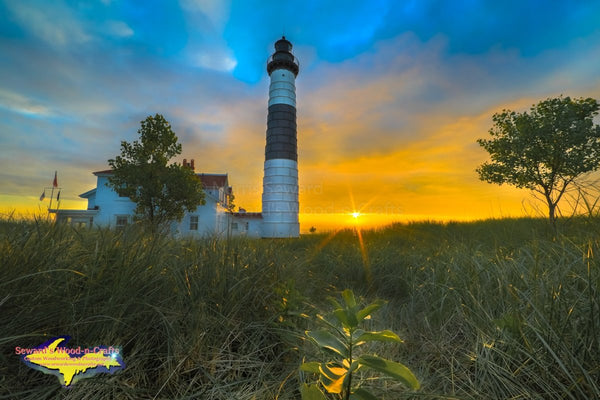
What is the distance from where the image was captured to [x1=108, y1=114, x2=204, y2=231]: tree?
58.3 ft

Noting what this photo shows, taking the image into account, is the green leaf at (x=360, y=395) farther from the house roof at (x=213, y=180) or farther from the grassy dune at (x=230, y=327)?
the house roof at (x=213, y=180)

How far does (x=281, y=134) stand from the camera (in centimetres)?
2202

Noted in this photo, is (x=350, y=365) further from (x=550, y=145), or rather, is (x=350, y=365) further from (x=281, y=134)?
(x=281, y=134)

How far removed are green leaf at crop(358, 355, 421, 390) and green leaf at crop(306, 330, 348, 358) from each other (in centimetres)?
13

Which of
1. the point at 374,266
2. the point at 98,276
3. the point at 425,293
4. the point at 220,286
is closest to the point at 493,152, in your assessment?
the point at 374,266

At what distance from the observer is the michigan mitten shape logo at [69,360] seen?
61.4 inches

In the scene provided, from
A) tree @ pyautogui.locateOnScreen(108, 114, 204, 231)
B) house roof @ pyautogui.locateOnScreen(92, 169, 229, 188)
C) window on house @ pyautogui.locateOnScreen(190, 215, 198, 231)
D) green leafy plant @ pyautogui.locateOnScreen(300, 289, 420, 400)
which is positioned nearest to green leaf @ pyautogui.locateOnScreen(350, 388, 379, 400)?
green leafy plant @ pyautogui.locateOnScreen(300, 289, 420, 400)

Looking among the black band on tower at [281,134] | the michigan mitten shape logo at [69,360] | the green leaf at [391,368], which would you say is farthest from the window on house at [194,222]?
the green leaf at [391,368]

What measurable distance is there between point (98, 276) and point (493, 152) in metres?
18.7

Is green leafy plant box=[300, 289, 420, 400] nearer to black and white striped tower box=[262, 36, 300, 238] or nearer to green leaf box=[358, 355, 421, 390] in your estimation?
green leaf box=[358, 355, 421, 390]

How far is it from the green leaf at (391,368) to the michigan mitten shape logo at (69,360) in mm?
1768

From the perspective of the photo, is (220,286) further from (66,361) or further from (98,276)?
(66,361)

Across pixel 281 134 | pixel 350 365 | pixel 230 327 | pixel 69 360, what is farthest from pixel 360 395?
pixel 281 134

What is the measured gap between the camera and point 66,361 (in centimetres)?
164
